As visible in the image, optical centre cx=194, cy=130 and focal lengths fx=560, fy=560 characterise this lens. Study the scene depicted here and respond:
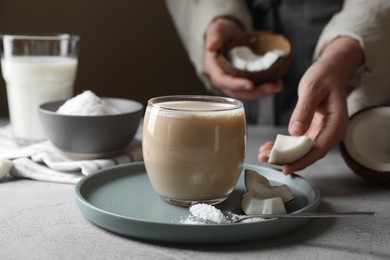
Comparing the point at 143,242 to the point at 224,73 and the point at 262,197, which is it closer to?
the point at 262,197

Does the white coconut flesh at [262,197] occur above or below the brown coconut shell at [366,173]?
above

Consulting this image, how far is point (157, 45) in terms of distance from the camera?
5.82 ft

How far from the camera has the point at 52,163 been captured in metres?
0.88

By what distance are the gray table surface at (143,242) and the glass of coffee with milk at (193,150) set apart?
0.33 ft

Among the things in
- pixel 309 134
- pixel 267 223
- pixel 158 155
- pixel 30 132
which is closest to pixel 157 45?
pixel 30 132

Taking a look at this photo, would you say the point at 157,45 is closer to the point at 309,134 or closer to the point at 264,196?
the point at 309,134

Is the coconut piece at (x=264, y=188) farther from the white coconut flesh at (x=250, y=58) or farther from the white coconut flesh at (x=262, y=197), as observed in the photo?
the white coconut flesh at (x=250, y=58)

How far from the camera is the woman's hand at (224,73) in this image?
1143 mm

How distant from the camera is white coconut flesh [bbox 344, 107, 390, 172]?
0.86 metres

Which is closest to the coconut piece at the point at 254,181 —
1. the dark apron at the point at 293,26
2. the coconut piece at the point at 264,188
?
the coconut piece at the point at 264,188

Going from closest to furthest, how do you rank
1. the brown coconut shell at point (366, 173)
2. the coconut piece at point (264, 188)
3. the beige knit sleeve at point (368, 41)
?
the coconut piece at point (264, 188) < the brown coconut shell at point (366, 173) < the beige knit sleeve at point (368, 41)

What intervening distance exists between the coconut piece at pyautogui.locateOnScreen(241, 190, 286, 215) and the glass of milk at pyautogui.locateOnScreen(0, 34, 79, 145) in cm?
55

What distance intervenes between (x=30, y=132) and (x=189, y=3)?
0.57 meters

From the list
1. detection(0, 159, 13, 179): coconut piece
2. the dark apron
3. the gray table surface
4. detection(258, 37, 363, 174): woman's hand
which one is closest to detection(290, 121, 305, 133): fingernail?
detection(258, 37, 363, 174): woman's hand
